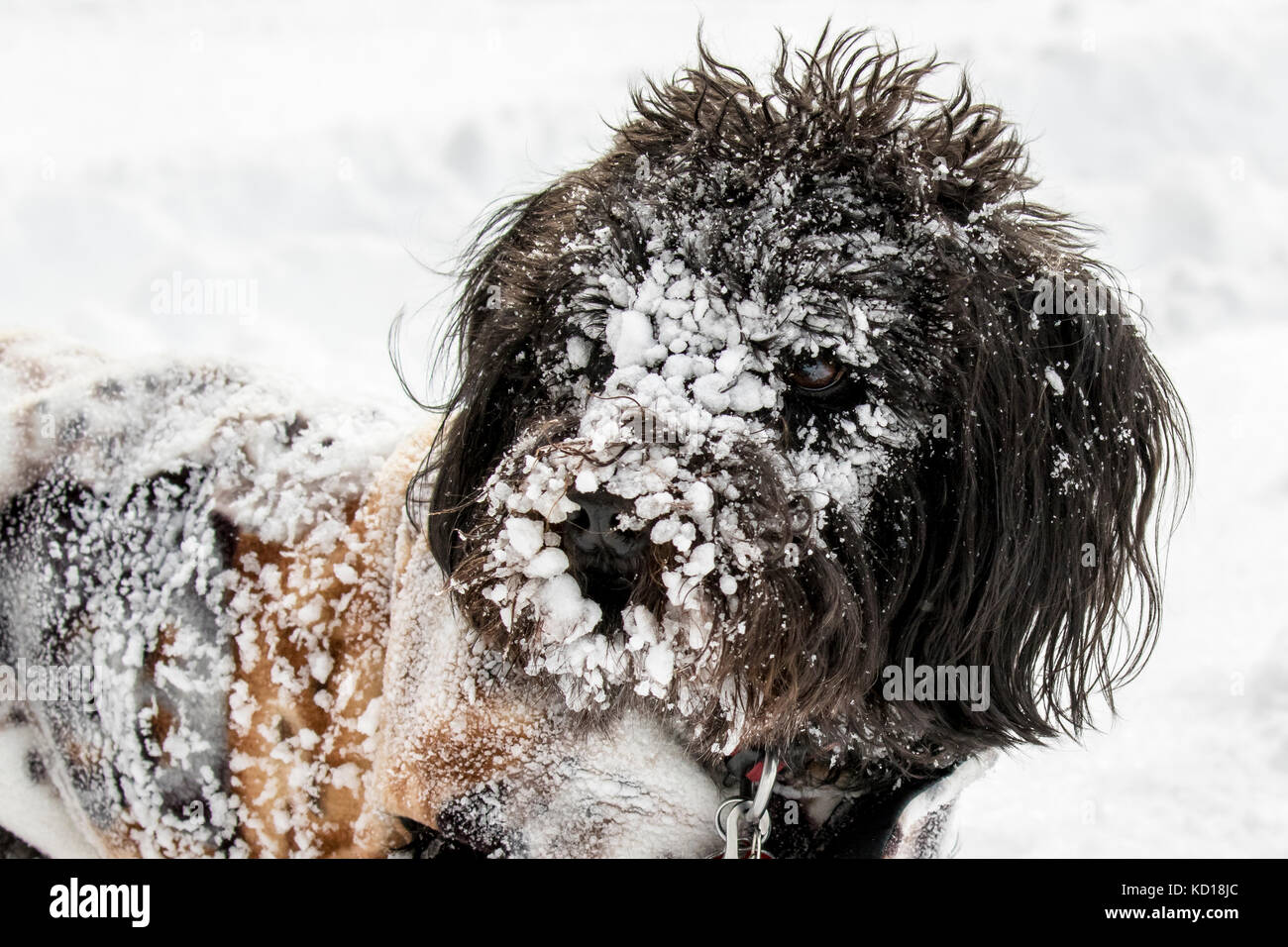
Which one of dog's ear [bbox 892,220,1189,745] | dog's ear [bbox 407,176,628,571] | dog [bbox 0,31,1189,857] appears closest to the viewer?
dog [bbox 0,31,1189,857]

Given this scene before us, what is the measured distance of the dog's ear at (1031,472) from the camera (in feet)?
6.83

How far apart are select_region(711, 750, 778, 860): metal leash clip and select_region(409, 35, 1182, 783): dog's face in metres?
0.08

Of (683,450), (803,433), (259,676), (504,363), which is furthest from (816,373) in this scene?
(259,676)

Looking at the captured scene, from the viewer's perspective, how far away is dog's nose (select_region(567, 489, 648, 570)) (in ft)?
5.77

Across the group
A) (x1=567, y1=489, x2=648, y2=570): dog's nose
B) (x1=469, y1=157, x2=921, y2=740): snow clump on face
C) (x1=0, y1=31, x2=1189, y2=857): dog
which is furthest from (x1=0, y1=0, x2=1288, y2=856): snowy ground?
(x1=567, y1=489, x2=648, y2=570): dog's nose

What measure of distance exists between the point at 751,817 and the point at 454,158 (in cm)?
503

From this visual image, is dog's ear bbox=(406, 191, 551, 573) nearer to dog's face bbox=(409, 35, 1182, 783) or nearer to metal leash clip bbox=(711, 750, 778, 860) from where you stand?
dog's face bbox=(409, 35, 1182, 783)

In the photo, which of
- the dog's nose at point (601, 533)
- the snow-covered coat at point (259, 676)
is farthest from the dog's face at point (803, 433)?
the snow-covered coat at point (259, 676)

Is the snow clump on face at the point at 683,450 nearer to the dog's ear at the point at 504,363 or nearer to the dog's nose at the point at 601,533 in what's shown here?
the dog's nose at the point at 601,533

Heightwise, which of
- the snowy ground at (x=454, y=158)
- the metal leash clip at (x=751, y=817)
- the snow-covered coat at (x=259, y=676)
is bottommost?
the metal leash clip at (x=751, y=817)

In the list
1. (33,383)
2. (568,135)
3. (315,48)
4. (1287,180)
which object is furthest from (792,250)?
(315,48)

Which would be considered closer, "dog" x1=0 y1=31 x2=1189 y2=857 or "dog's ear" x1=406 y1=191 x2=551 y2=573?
"dog" x1=0 y1=31 x2=1189 y2=857

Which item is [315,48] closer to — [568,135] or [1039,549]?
[568,135]

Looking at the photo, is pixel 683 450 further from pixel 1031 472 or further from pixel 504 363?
pixel 1031 472
